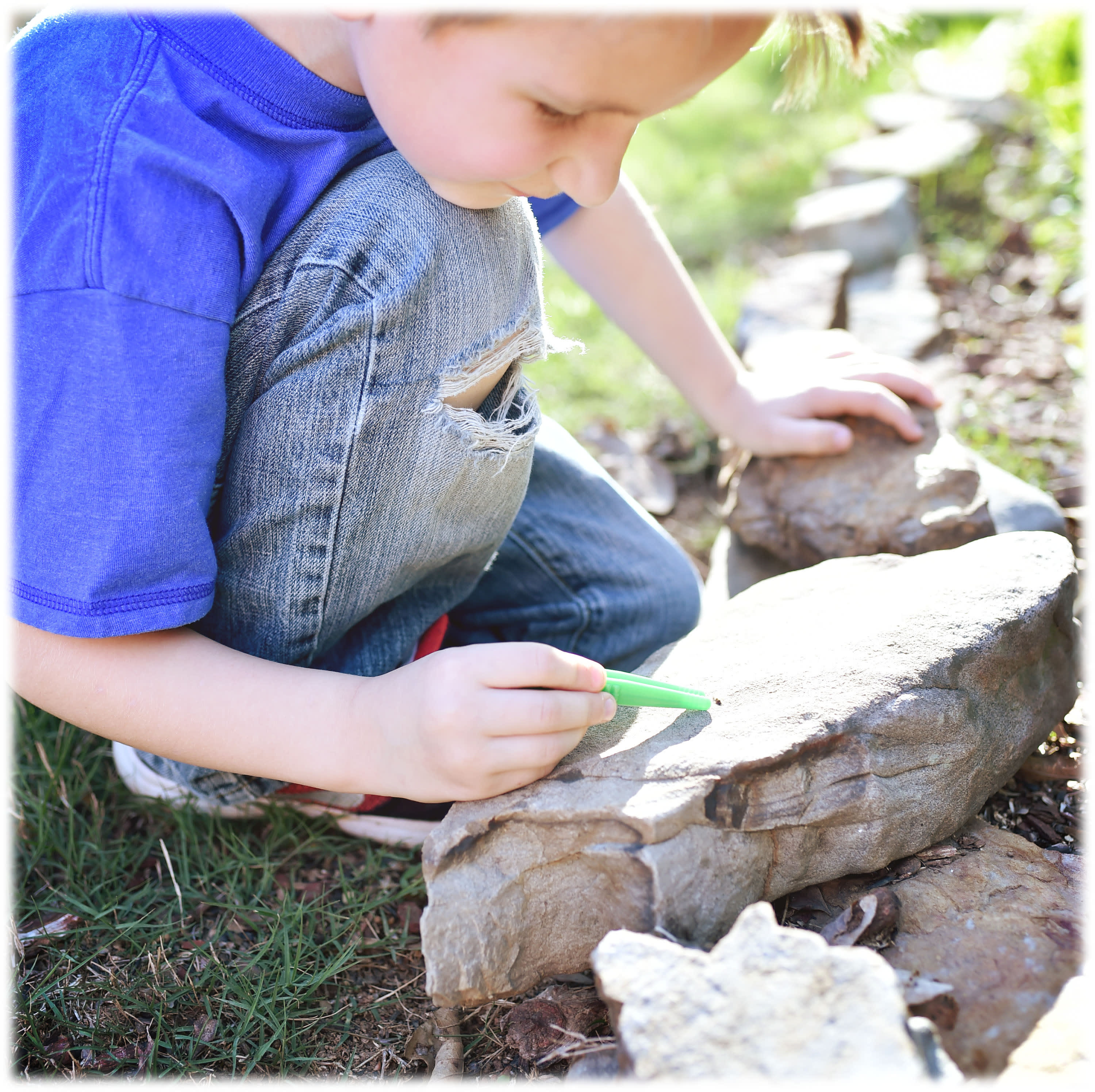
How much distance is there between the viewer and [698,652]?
1384 millimetres

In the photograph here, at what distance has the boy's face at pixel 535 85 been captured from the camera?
0.97 metres

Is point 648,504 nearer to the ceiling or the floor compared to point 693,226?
nearer to the floor

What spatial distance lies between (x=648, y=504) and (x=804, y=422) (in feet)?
2.06

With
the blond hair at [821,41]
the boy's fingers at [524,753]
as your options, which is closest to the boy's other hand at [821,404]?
the blond hair at [821,41]

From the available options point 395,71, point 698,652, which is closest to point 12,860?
point 698,652

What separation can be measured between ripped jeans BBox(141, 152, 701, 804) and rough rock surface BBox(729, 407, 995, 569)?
55 cm

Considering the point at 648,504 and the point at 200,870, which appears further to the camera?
the point at 648,504

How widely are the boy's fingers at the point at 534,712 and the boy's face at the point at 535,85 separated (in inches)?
21.9

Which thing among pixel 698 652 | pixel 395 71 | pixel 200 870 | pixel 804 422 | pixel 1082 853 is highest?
pixel 395 71

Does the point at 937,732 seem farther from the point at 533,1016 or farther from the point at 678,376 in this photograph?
A: the point at 678,376

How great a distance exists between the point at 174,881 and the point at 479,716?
0.65 m

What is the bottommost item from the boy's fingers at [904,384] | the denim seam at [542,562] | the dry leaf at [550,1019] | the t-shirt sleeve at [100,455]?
the dry leaf at [550,1019]

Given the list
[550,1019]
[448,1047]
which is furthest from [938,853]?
[448,1047]

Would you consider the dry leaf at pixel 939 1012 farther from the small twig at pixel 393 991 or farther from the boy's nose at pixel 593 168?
the boy's nose at pixel 593 168
